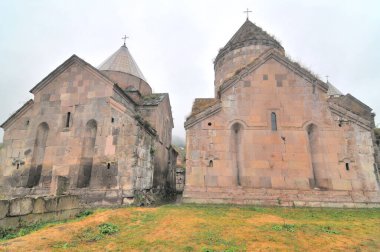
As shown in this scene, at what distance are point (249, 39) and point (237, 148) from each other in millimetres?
6905

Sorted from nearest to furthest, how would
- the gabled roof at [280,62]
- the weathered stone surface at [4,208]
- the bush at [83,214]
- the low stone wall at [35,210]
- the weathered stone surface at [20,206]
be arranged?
the weathered stone surface at [4,208], the low stone wall at [35,210], the weathered stone surface at [20,206], the bush at [83,214], the gabled roof at [280,62]

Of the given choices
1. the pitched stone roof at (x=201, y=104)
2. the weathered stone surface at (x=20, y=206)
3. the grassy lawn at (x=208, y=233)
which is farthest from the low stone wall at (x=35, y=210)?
the pitched stone roof at (x=201, y=104)

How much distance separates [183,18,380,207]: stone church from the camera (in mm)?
7918

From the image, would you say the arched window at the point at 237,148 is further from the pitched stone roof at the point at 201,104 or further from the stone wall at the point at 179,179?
the stone wall at the point at 179,179

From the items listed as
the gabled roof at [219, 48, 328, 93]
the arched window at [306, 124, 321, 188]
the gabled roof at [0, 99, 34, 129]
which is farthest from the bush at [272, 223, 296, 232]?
the gabled roof at [0, 99, 34, 129]

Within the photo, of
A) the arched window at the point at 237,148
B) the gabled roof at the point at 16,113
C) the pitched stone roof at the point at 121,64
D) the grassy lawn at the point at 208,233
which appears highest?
the pitched stone roof at the point at 121,64

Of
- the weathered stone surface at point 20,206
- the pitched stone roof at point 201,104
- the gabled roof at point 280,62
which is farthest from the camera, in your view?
the gabled roof at point 280,62

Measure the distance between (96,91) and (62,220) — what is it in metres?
5.14

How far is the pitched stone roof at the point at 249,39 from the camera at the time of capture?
12492mm

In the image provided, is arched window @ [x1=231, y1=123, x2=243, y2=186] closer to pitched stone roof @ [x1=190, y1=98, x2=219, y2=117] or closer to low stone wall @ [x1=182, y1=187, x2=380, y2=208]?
low stone wall @ [x1=182, y1=187, x2=380, y2=208]

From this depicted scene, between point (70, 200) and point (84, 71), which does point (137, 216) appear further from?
point (84, 71)

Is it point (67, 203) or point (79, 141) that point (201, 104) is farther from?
point (67, 203)

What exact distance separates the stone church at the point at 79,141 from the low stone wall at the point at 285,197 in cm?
245

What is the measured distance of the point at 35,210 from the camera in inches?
211
